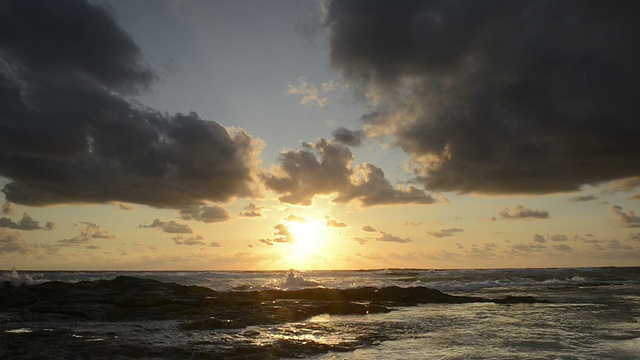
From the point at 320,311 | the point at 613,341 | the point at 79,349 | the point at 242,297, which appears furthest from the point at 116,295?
the point at 613,341

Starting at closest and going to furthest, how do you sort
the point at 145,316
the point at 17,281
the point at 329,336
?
1. the point at 329,336
2. the point at 145,316
3. the point at 17,281

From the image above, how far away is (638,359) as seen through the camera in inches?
459

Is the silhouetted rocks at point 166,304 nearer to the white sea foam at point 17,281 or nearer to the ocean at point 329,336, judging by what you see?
the ocean at point 329,336

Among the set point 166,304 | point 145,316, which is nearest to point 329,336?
point 145,316

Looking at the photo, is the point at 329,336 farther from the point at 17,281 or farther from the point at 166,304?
the point at 17,281

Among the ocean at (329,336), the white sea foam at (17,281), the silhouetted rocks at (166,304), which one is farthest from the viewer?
the white sea foam at (17,281)

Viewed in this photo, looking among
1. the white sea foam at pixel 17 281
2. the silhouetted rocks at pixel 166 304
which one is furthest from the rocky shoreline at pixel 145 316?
the white sea foam at pixel 17 281

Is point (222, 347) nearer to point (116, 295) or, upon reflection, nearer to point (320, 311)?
point (320, 311)

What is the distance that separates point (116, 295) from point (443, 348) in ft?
69.5

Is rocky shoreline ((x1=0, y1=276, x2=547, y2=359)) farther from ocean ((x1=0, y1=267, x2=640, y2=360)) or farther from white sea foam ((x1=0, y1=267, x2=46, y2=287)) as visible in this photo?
white sea foam ((x1=0, y1=267, x2=46, y2=287))

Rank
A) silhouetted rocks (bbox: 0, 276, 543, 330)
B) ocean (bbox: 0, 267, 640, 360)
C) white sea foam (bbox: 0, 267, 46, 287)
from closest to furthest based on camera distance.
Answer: ocean (bbox: 0, 267, 640, 360), silhouetted rocks (bbox: 0, 276, 543, 330), white sea foam (bbox: 0, 267, 46, 287)

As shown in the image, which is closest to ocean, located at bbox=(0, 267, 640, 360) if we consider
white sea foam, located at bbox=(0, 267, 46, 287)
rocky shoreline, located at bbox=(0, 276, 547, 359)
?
rocky shoreline, located at bbox=(0, 276, 547, 359)

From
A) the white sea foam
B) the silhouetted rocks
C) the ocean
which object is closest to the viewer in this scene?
the ocean

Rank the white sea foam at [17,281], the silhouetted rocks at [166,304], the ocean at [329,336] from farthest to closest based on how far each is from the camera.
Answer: the white sea foam at [17,281] → the silhouetted rocks at [166,304] → the ocean at [329,336]
